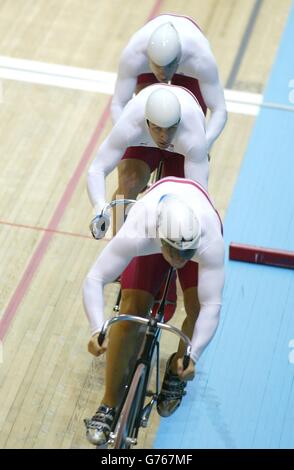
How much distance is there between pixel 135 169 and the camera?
5031 millimetres

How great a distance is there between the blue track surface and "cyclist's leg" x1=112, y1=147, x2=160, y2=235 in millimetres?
863

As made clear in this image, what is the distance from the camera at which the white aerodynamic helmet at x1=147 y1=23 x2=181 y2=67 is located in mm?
4770

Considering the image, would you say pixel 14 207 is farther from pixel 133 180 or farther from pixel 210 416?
pixel 210 416

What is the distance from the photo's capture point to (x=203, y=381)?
5016 millimetres

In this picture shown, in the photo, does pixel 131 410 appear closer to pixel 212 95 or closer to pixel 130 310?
pixel 130 310

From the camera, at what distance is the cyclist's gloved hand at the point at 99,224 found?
4.42m

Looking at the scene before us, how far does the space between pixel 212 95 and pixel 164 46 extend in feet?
1.75

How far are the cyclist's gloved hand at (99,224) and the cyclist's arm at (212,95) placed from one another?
927 millimetres

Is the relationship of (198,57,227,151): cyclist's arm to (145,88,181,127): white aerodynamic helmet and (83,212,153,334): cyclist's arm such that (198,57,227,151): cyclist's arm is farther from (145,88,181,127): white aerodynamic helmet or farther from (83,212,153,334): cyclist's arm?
(83,212,153,334): cyclist's arm

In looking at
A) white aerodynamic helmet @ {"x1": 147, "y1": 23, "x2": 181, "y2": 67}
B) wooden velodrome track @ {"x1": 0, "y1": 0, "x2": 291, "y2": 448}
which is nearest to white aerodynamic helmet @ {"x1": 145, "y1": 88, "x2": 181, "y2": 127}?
white aerodynamic helmet @ {"x1": 147, "y1": 23, "x2": 181, "y2": 67}

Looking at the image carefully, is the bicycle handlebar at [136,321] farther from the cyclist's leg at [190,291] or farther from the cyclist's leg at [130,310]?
the cyclist's leg at [190,291]
